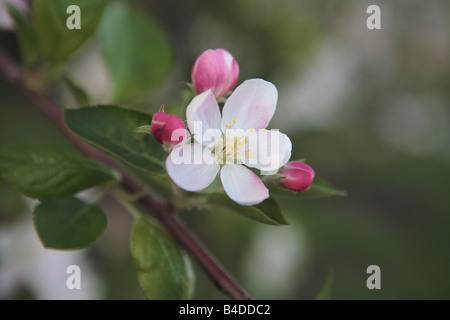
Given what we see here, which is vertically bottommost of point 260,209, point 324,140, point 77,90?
point 324,140

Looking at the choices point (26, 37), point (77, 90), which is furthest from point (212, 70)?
point (26, 37)

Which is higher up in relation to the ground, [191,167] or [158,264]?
[191,167]

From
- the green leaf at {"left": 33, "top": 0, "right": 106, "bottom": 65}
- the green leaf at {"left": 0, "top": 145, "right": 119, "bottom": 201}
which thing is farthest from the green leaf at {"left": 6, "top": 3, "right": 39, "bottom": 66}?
the green leaf at {"left": 0, "top": 145, "right": 119, "bottom": 201}

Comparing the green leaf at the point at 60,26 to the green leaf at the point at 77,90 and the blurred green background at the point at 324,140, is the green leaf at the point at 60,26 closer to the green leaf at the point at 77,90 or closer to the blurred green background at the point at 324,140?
the green leaf at the point at 77,90

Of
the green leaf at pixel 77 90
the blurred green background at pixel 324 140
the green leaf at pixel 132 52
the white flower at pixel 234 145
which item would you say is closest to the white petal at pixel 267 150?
the white flower at pixel 234 145

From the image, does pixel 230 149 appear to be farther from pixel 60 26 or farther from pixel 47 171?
pixel 60 26
